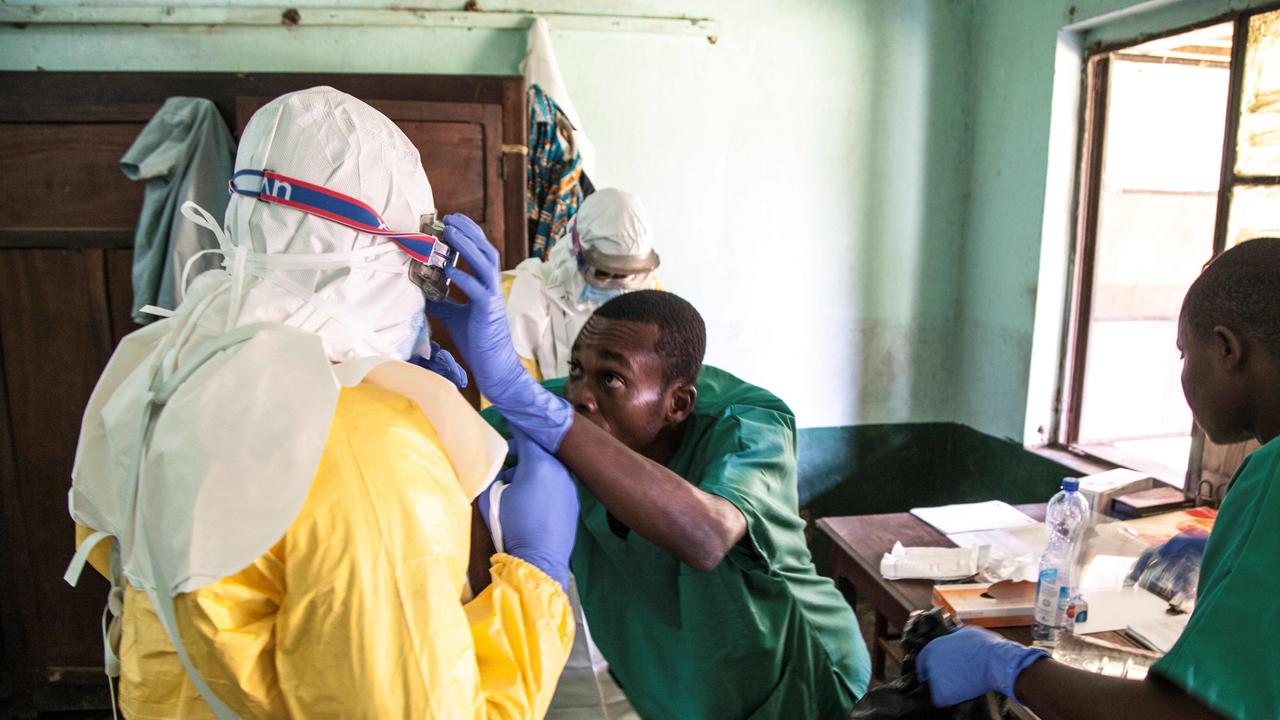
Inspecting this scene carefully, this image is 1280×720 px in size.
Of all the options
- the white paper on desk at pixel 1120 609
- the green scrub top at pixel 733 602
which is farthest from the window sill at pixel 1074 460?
the green scrub top at pixel 733 602

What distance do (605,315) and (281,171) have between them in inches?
27.0

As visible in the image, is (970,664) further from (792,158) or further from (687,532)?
(792,158)

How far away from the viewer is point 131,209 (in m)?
2.53

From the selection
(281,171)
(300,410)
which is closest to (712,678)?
(300,410)

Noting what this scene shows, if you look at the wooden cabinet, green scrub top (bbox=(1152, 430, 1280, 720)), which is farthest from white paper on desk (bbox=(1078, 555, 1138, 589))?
the wooden cabinet

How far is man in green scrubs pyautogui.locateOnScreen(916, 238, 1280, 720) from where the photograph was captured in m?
0.78

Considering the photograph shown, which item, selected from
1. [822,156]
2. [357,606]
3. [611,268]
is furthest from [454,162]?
[357,606]

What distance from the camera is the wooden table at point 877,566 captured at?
1724mm

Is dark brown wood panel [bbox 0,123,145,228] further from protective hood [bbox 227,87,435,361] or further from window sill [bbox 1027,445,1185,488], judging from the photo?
window sill [bbox 1027,445,1185,488]

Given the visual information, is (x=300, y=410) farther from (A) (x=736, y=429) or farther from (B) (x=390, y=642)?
(A) (x=736, y=429)

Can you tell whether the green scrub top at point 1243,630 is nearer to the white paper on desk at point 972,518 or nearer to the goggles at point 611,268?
the white paper on desk at point 972,518

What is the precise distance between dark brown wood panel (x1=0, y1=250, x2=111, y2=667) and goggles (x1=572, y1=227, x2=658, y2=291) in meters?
1.61

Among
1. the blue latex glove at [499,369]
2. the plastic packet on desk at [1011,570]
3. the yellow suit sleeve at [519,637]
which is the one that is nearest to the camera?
the yellow suit sleeve at [519,637]

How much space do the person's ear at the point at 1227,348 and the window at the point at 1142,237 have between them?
5.42ft
